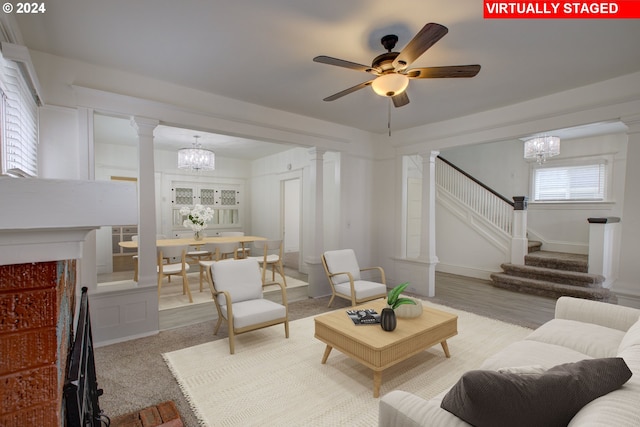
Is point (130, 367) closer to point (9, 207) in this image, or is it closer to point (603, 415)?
point (9, 207)

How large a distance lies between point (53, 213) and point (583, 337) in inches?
117

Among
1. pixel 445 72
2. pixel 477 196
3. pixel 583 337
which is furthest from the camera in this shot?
pixel 477 196

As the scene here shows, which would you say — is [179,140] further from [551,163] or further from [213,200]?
[551,163]

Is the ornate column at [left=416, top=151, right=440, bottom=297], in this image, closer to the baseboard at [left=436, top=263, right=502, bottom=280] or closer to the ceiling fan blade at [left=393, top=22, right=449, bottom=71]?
the baseboard at [left=436, top=263, right=502, bottom=280]

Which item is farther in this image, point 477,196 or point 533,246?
point 477,196

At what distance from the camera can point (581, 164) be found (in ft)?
20.6

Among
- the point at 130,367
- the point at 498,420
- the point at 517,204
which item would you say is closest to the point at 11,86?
the point at 130,367

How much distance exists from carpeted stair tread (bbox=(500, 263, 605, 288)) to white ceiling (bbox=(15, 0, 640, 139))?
126 inches

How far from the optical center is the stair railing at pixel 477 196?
6031mm

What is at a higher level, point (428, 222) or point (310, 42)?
point (310, 42)

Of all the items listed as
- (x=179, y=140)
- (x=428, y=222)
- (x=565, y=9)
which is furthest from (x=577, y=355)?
(x=179, y=140)

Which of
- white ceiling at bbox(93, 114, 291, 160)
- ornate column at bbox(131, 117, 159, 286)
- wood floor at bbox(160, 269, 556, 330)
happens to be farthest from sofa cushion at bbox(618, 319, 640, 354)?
white ceiling at bbox(93, 114, 291, 160)

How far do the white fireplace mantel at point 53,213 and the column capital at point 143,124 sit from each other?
320cm

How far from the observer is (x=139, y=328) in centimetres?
323
